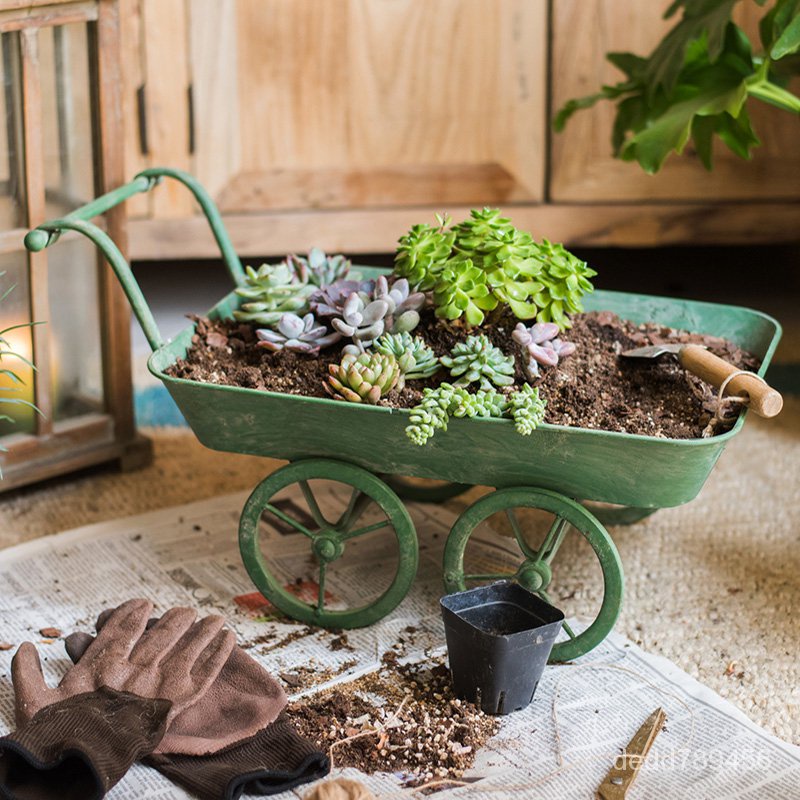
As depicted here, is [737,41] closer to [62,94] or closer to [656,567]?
[656,567]

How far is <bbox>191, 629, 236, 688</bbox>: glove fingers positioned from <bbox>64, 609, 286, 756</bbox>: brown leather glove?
1 centimetres

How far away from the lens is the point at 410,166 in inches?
93.0

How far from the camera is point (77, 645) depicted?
143cm

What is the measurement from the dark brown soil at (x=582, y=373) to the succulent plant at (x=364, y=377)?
31 mm

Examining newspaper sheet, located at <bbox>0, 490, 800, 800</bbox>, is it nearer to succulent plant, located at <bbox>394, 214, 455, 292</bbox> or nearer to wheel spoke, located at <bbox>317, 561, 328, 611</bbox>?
wheel spoke, located at <bbox>317, 561, 328, 611</bbox>

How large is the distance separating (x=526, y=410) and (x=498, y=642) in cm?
28

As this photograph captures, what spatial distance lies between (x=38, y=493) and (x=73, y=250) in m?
0.45

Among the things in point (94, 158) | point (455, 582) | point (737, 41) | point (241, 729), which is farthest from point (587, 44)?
point (241, 729)

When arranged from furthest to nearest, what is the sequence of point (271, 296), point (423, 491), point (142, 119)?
point (142, 119) → point (423, 491) → point (271, 296)

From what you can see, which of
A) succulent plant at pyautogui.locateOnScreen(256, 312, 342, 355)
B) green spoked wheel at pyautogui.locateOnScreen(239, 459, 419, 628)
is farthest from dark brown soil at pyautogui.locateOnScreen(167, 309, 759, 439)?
green spoked wheel at pyautogui.locateOnScreen(239, 459, 419, 628)

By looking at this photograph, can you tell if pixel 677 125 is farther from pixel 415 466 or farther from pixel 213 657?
pixel 213 657

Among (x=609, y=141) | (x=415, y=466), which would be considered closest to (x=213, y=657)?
(x=415, y=466)

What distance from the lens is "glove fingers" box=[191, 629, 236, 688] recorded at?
1.35 meters

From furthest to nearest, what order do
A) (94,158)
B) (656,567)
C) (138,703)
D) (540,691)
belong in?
1. (94,158)
2. (656,567)
3. (540,691)
4. (138,703)
